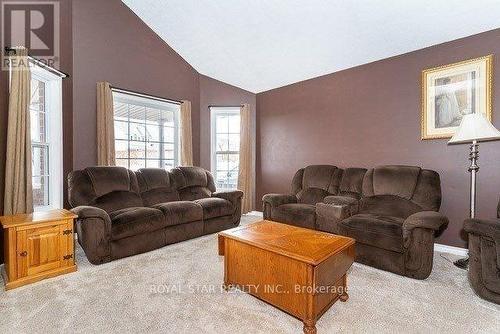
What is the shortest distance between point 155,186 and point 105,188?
0.67 metres

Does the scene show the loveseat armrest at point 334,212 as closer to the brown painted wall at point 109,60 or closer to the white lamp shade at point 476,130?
the white lamp shade at point 476,130

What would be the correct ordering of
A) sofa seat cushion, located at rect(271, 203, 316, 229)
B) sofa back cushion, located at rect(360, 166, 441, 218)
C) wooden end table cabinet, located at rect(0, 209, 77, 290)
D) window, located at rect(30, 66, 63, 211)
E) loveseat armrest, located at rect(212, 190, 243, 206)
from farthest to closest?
loveseat armrest, located at rect(212, 190, 243, 206) < sofa seat cushion, located at rect(271, 203, 316, 229) < window, located at rect(30, 66, 63, 211) < sofa back cushion, located at rect(360, 166, 441, 218) < wooden end table cabinet, located at rect(0, 209, 77, 290)

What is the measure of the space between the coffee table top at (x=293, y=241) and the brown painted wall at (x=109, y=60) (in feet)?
8.86

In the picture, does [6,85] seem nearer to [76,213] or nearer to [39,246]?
[76,213]

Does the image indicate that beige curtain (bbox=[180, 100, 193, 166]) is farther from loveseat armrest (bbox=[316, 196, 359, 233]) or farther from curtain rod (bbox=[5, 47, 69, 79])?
loveseat armrest (bbox=[316, 196, 359, 233])

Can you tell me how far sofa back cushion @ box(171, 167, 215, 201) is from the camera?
3904mm

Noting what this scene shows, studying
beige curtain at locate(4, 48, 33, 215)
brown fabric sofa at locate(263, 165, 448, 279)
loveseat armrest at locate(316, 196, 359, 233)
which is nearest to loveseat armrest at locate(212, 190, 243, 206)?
brown fabric sofa at locate(263, 165, 448, 279)

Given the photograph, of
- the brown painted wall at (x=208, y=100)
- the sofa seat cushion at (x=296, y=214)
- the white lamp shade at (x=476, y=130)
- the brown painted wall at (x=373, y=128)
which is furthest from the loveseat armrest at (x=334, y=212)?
the brown painted wall at (x=208, y=100)

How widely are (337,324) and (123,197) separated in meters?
2.80

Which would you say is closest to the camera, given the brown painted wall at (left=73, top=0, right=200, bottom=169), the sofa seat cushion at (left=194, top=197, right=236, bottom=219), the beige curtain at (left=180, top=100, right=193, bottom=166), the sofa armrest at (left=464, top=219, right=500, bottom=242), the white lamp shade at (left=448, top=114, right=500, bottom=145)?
the sofa armrest at (left=464, top=219, right=500, bottom=242)

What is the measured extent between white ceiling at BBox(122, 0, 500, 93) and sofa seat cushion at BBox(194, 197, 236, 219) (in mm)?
2323

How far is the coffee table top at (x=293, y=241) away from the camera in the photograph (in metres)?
1.62

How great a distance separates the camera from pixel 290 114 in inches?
182

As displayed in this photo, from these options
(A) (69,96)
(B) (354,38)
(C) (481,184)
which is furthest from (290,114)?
(A) (69,96)
